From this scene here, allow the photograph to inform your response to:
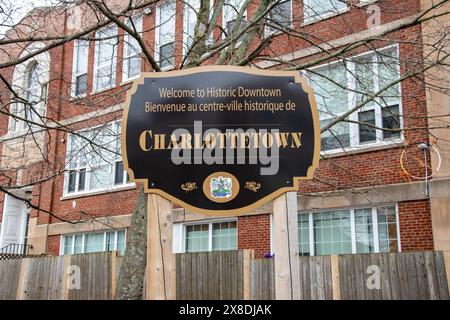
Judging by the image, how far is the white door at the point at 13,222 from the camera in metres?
18.4

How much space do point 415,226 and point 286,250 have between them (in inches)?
252

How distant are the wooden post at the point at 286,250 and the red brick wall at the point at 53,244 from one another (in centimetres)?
1335

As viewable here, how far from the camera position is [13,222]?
18781 millimetres

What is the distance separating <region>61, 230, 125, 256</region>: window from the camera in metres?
15.0

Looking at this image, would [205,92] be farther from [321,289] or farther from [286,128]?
[321,289]

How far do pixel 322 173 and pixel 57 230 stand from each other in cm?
931

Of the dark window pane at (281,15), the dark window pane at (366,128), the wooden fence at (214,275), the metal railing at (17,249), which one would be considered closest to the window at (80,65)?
the metal railing at (17,249)

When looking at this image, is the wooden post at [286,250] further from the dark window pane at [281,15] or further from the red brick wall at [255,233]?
the red brick wall at [255,233]

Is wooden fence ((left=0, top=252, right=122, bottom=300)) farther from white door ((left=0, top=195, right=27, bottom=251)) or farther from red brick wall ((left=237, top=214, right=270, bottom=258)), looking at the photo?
white door ((left=0, top=195, right=27, bottom=251))

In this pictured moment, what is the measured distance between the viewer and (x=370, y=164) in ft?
35.8

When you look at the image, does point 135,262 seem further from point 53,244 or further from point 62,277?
point 53,244

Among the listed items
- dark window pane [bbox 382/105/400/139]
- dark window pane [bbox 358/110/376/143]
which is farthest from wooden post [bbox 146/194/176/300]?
dark window pane [bbox 358/110/376/143]

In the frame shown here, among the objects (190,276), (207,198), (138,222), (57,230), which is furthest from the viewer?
(57,230)
